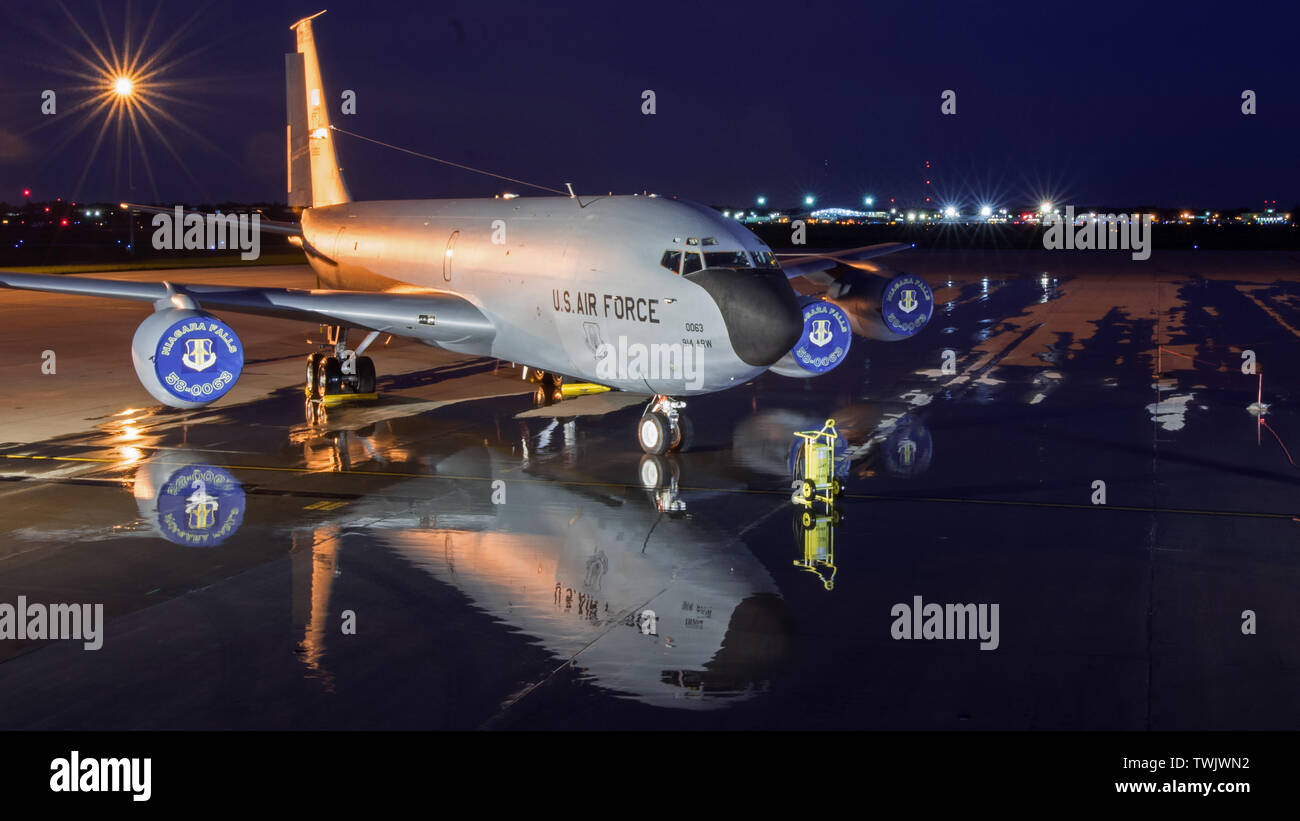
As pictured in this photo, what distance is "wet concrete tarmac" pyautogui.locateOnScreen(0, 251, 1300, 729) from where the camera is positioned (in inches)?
367

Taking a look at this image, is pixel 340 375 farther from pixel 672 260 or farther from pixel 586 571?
pixel 586 571

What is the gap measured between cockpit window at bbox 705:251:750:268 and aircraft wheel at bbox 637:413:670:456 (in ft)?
9.13

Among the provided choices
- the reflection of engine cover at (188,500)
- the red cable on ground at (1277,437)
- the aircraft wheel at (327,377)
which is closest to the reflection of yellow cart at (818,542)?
the reflection of engine cover at (188,500)

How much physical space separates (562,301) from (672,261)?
111 inches

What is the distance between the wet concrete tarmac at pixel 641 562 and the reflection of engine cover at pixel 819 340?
3.84 feet

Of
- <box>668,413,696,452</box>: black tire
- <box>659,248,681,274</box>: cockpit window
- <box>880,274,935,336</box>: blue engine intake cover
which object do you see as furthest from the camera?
<box>880,274,935,336</box>: blue engine intake cover

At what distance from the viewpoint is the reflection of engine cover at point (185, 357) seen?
18906mm

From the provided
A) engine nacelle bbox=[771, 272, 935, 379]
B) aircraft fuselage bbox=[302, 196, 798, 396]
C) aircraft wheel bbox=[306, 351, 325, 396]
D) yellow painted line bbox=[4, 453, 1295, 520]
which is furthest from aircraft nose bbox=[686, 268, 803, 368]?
aircraft wheel bbox=[306, 351, 325, 396]

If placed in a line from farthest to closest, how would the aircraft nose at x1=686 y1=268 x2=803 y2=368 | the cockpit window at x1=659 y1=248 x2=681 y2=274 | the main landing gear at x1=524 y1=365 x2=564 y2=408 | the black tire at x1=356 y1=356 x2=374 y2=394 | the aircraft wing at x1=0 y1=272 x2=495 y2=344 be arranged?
the black tire at x1=356 y1=356 x2=374 y2=394
the main landing gear at x1=524 y1=365 x2=564 y2=408
the aircraft wing at x1=0 y1=272 x2=495 y2=344
the cockpit window at x1=659 y1=248 x2=681 y2=274
the aircraft nose at x1=686 y1=268 x2=803 y2=368

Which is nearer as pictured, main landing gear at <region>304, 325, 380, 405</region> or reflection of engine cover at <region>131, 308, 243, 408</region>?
reflection of engine cover at <region>131, 308, 243, 408</region>

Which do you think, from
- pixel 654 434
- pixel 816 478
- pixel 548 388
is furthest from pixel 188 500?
pixel 548 388

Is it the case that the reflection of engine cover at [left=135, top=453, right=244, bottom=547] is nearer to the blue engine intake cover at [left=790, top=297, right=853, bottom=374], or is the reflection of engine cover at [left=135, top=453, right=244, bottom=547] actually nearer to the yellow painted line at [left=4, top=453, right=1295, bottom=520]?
the yellow painted line at [left=4, top=453, right=1295, bottom=520]
